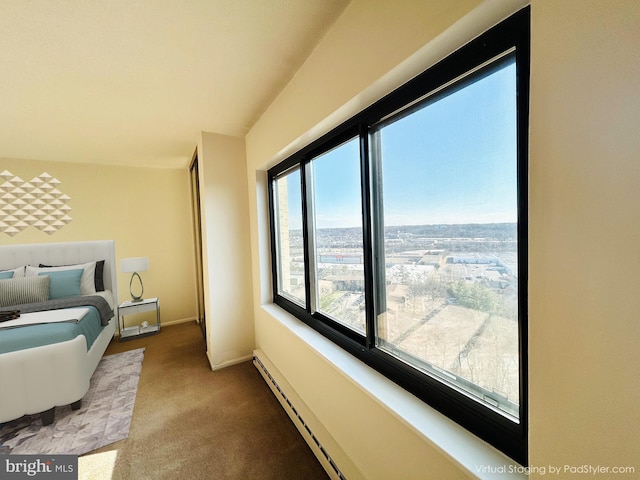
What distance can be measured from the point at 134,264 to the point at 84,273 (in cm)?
51

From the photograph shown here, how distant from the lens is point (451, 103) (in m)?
0.92

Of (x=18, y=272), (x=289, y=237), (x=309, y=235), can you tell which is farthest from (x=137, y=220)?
(x=309, y=235)

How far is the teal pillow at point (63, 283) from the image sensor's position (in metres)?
2.80

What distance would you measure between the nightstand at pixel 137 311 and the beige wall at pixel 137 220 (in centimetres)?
30

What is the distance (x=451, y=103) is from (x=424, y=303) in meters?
0.78

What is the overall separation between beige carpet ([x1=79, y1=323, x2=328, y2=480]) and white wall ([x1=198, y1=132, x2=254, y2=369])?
312 mm

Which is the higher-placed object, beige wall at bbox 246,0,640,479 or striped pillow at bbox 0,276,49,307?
beige wall at bbox 246,0,640,479

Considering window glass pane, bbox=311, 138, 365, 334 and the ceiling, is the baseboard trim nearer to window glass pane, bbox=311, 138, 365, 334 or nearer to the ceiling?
window glass pane, bbox=311, 138, 365, 334

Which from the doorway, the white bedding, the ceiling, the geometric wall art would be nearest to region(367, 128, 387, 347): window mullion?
the ceiling

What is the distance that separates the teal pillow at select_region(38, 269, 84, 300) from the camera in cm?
280

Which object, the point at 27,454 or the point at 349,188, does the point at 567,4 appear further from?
the point at 27,454

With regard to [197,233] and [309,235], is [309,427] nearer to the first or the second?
[309,235]

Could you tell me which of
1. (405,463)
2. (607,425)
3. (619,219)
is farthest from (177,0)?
(405,463)

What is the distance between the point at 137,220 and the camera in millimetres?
3730
